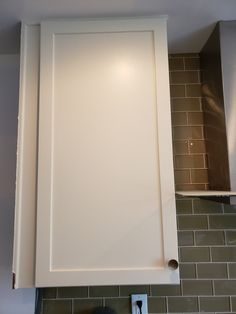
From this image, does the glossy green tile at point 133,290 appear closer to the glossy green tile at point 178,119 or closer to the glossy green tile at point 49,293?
the glossy green tile at point 49,293

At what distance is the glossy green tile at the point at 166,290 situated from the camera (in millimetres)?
1267

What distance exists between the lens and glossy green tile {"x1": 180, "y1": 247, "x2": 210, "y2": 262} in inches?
50.2

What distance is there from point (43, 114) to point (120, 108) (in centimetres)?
31

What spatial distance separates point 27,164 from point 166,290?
869 mm

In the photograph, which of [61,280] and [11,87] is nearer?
[61,280]

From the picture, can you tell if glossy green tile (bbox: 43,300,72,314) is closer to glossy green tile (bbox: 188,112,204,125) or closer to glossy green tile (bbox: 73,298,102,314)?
glossy green tile (bbox: 73,298,102,314)

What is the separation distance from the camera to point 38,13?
1087 millimetres

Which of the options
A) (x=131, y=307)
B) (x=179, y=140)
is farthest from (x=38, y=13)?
(x=131, y=307)

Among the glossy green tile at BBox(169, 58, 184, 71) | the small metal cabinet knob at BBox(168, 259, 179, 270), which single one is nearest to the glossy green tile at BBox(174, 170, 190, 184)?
the small metal cabinet knob at BBox(168, 259, 179, 270)

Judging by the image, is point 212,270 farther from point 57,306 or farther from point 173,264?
point 57,306

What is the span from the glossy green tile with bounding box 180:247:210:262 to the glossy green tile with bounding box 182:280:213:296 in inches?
3.9

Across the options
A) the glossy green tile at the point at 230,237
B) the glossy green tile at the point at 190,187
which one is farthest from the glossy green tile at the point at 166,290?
the glossy green tile at the point at 190,187

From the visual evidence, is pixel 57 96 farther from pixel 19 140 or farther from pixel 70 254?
pixel 70 254

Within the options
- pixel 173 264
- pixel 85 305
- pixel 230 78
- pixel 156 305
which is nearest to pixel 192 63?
pixel 230 78
